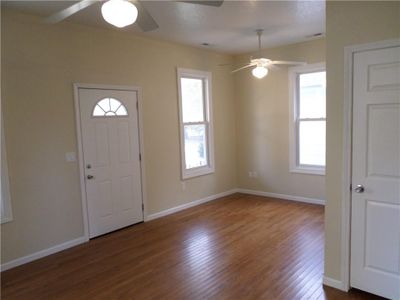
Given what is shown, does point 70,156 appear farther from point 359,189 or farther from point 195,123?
point 359,189

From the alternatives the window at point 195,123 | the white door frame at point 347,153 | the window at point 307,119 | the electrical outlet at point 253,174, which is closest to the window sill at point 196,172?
the window at point 195,123

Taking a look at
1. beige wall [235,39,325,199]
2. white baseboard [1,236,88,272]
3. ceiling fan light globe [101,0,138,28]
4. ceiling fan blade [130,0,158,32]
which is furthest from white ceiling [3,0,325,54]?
white baseboard [1,236,88,272]

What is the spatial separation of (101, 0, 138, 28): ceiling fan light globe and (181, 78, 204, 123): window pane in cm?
329

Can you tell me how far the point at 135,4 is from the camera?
213 centimetres

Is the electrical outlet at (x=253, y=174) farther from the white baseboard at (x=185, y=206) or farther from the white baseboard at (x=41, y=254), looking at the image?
the white baseboard at (x=41, y=254)

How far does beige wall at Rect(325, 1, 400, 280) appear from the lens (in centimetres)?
232

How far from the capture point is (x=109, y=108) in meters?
4.24

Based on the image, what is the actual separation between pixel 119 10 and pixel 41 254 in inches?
118

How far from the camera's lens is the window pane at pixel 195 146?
548 cm

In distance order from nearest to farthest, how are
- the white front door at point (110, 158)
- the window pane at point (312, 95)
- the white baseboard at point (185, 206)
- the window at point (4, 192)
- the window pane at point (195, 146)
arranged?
the window at point (4, 192) → the white front door at point (110, 158) → the white baseboard at point (185, 206) → the window pane at point (312, 95) → the window pane at point (195, 146)

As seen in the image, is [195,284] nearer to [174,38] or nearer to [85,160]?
[85,160]

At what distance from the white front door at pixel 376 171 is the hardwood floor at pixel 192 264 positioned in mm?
282

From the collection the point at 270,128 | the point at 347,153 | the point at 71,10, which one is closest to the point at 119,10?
the point at 71,10

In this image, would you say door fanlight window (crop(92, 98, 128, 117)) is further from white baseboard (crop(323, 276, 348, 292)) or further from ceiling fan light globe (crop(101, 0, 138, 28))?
white baseboard (crop(323, 276, 348, 292))
